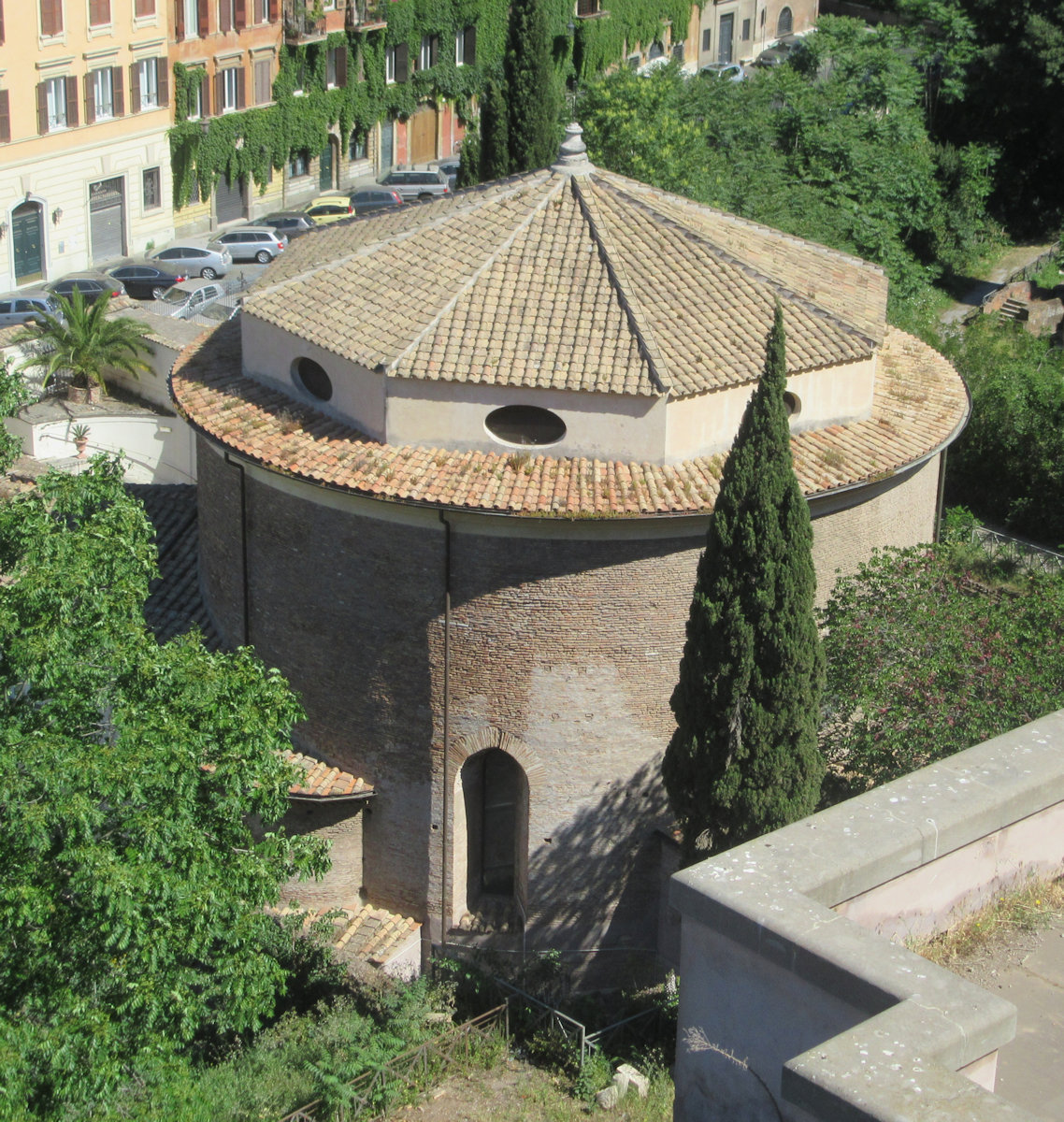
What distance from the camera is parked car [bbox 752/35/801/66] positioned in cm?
7662

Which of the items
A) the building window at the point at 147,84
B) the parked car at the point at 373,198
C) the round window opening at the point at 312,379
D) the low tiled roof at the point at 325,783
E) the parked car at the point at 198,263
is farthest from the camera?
the parked car at the point at 373,198

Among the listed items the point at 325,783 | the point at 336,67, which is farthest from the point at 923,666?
the point at 336,67

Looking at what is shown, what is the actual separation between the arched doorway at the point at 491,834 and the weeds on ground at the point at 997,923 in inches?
527

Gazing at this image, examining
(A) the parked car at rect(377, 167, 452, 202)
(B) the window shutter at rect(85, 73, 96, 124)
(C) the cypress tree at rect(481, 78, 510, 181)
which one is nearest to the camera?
(C) the cypress tree at rect(481, 78, 510, 181)

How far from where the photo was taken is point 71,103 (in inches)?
2039

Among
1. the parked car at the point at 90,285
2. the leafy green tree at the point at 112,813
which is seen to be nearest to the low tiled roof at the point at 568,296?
the leafy green tree at the point at 112,813

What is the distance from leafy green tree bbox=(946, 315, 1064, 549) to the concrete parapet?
2422 cm

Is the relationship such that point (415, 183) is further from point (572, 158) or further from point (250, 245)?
point (572, 158)

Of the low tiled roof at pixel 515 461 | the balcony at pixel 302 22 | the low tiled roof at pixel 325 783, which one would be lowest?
the low tiled roof at pixel 325 783

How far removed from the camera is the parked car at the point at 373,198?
196 ft

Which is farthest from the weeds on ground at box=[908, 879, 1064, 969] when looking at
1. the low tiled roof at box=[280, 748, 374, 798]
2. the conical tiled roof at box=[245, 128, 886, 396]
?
the low tiled roof at box=[280, 748, 374, 798]

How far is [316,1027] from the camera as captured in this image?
21938mm

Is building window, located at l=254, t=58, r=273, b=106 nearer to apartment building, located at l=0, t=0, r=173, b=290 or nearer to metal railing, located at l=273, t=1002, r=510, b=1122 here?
apartment building, located at l=0, t=0, r=173, b=290

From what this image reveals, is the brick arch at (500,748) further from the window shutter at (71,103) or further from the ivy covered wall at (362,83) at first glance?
the ivy covered wall at (362,83)
